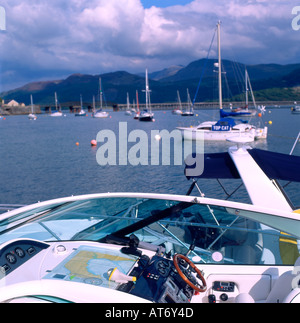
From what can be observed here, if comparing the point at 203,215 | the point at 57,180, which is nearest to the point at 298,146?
the point at 57,180

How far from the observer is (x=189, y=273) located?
3.54m

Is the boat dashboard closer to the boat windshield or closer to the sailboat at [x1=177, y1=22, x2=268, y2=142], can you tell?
the boat windshield

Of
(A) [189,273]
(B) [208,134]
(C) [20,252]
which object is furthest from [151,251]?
(B) [208,134]

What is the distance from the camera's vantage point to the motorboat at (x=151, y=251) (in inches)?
121

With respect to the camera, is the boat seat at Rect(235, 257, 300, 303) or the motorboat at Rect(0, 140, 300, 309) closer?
the motorboat at Rect(0, 140, 300, 309)

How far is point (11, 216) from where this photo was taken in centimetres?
476

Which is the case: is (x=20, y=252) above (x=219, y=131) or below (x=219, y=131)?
above

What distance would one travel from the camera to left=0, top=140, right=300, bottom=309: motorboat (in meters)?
3.07

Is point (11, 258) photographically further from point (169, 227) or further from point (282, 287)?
point (282, 287)

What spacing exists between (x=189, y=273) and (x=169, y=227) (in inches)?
44.4

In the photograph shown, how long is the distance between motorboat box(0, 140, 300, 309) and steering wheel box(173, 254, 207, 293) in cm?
1

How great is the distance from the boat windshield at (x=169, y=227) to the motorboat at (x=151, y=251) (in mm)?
13

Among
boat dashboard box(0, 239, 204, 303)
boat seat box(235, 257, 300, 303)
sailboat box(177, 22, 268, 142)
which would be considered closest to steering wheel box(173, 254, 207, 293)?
boat dashboard box(0, 239, 204, 303)
